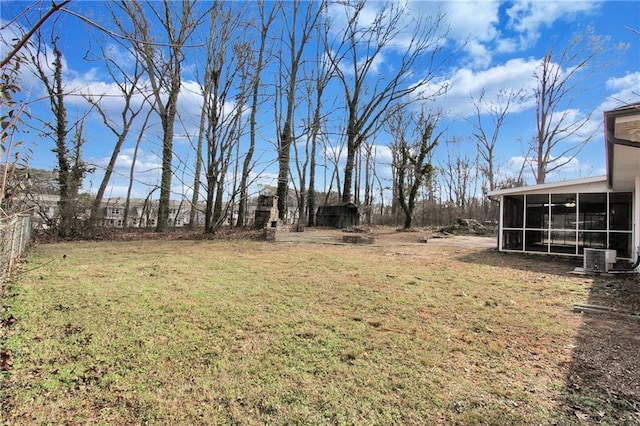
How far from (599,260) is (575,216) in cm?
309

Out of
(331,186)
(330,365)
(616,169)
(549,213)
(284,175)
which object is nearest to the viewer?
(330,365)

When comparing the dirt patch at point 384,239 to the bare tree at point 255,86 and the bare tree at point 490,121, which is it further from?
the bare tree at point 490,121

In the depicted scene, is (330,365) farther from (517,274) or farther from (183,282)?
(517,274)

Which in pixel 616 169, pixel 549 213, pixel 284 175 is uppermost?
pixel 284 175

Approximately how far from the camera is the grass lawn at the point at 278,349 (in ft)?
6.59

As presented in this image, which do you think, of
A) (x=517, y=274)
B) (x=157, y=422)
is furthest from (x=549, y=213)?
(x=157, y=422)

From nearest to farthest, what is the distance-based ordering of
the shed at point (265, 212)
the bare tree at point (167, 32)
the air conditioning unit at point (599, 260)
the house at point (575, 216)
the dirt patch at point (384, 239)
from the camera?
the air conditioning unit at point (599, 260)
the house at point (575, 216)
the bare tree at point (167, 32)
the dirt patch at point (384, 239)
the shed at point (265, 212)

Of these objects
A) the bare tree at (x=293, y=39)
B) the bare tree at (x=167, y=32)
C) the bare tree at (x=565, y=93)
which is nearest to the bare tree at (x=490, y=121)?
the bare tree at (x=565, y=93)

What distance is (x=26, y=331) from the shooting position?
289cm

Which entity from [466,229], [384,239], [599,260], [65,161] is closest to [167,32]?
[65,161]

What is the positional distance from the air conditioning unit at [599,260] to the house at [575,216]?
0.68 meters

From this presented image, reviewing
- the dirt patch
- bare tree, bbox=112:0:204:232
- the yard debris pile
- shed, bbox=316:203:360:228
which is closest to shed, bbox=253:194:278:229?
the dirt patch

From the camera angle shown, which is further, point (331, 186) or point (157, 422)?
point (331, 186)

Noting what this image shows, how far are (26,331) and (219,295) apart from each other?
197cm
